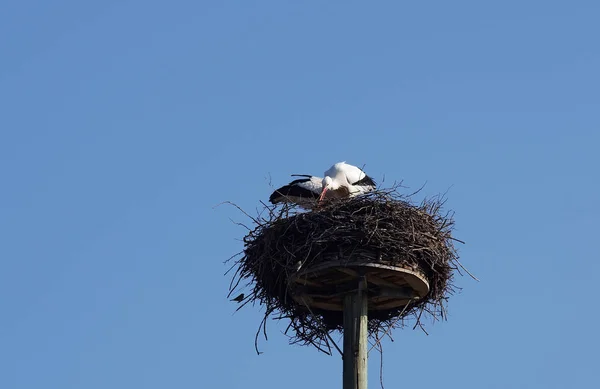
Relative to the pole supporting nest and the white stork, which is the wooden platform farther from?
the white stork

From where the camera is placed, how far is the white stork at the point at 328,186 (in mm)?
14688

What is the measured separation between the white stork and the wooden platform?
9.20ft

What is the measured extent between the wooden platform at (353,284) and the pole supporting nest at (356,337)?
4.1 inches

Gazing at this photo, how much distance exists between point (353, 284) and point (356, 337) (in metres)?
0.66

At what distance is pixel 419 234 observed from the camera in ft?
38.1

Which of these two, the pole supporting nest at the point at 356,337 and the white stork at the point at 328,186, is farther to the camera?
the white stork at the point at 328,186

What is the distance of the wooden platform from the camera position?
1115 cm

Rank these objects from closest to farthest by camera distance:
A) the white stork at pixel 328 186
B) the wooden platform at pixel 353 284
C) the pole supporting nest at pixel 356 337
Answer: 1. the pole supporting nest at pixel 356 337
2. the wooden platform at pixel 353 284
3. the white stork at pixel 328 186

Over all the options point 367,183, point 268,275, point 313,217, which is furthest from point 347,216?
point 367,183

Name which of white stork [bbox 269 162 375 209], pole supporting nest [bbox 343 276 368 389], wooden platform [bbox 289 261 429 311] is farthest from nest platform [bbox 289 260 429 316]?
white stork [bbox 269 162 375 209]

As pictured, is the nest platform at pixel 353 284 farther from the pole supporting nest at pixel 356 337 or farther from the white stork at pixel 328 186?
the white stork at pixel 328 186

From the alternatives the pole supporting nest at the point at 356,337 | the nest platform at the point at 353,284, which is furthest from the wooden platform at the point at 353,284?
the pole supporting nest at the point at 356,337

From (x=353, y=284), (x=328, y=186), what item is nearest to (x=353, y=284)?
(x=353, y=284)

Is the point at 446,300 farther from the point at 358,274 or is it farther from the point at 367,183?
the point at 367,183
